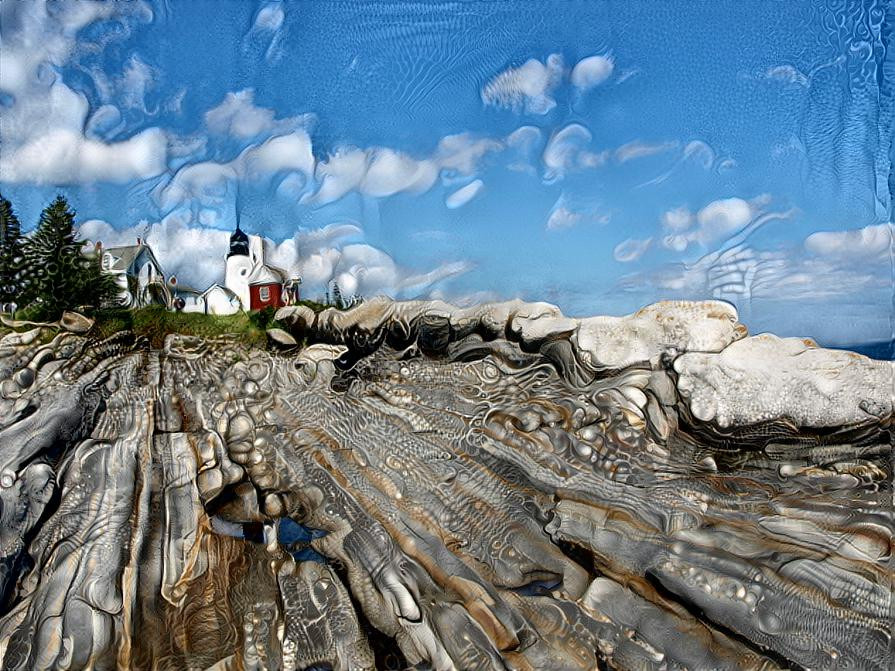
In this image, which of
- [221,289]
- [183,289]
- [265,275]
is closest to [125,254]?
[183,289]

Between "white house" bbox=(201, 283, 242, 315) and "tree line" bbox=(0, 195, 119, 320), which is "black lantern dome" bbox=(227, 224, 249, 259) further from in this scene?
"tree line" bbox=(0, 195, 119, 320)

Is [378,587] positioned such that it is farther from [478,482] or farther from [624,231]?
[624,231]

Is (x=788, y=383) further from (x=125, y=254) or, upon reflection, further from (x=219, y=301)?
(x=125, y=254)

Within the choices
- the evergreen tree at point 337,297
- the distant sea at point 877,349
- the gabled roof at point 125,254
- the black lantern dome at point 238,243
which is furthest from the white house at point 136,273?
the distant sea at point 877,349

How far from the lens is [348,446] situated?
2105mm

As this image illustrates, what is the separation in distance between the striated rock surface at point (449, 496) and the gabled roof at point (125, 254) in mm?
230

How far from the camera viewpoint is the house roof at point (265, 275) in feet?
6.98

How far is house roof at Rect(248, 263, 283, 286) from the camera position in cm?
213

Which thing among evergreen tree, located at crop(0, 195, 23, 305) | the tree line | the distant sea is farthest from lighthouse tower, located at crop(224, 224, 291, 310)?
the distant sea

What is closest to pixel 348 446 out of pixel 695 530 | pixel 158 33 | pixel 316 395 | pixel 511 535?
pixel 316 395

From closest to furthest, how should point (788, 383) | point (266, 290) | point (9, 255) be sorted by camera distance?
point (788, 383)
point (266, 290)
point (9, 255)

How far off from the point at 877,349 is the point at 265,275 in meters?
1.71

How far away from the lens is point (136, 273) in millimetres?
2164

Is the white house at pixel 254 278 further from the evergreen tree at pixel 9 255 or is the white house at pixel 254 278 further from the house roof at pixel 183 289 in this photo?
the evergreen tree at pixel 9 255
